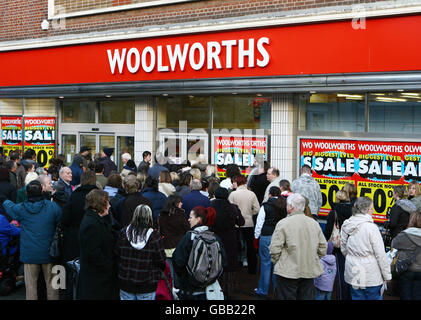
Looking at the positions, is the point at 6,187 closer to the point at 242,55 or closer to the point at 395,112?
the point at 242,55

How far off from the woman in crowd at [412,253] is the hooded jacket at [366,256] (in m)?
0.96

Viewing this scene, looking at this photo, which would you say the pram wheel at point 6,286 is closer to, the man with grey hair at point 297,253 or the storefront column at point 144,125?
the man with grey hair at point 297,253

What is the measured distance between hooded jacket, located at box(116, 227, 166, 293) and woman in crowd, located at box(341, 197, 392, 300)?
7.44ft

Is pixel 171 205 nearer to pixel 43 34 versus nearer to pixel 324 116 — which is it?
pixel 324 116

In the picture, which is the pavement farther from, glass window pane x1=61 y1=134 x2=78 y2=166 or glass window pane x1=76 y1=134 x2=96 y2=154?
glass window pane x1=61 y1=134 x2=78 y2=166

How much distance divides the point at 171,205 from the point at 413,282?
3.43 meters

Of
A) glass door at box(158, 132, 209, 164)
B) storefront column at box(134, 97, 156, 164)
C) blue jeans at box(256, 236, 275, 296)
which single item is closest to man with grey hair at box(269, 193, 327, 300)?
blue jeans at box(256, 236, 275, 296)

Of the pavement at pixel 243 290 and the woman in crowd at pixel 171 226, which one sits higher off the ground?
the woman in crowd at pixel 171 226

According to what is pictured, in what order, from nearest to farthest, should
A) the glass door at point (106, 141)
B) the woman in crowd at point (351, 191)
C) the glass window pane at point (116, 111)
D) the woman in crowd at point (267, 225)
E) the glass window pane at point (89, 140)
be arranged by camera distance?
the woman in crowd at point (267, 225), the woman in crowd at point (351, 191), the glass window pane at point (116, 111), the glass door at point (106, 141), the glass window pane at point (89, 140)

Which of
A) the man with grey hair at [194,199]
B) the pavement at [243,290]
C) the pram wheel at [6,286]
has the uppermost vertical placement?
the man with grey hair at [194,199]

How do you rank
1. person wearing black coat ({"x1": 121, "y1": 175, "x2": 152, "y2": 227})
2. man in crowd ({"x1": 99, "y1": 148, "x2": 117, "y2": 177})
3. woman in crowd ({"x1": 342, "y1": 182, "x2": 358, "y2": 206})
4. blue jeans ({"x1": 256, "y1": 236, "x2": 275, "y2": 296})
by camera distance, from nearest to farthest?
person wearing black coat ({"x1": 121, "y1": 175, "x2": 152, "y2": 227}) → woman in crowd ({"x1": 342, "y1": 182, "x2": 358, "y2": 206}) → blue jeans ({"x1": 256, "y1": 236, "x2": 275, "y2": 296}) → man in crowd ({"x1": 99, "y1": 148, "x2": 117, "y2": 177})

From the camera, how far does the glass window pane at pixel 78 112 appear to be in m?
17.2

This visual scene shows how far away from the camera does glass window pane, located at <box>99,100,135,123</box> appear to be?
16.1 metres

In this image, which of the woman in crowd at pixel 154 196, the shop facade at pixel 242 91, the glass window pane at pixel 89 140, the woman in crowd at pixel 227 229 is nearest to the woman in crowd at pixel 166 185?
the woman in crowd at pixel 154 196
